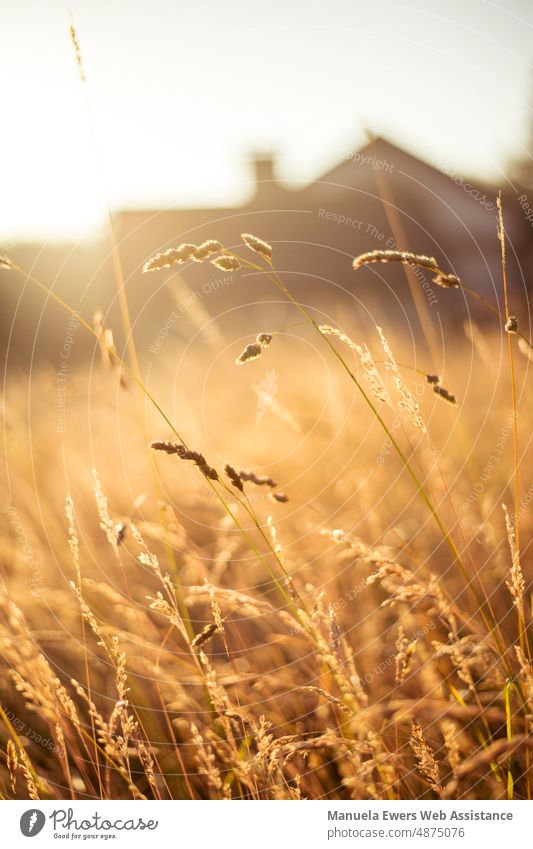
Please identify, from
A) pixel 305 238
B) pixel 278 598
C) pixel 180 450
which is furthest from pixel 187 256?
pixel 305 238

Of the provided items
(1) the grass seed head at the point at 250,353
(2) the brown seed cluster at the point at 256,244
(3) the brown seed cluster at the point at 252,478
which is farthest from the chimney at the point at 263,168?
(3) the brown seed cluster at the point at 252,478

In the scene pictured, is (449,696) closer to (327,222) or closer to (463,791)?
(463,791)

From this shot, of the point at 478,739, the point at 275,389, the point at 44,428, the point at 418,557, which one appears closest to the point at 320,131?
the point at 275,389

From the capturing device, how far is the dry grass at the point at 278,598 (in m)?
0.91

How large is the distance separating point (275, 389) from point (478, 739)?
1431mm

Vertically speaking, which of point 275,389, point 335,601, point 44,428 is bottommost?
point 335,601

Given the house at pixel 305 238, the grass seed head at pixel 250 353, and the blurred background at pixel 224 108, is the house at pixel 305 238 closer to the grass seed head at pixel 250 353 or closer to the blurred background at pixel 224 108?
the blurred background at pixel 224 108

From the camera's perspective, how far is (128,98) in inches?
53.6
